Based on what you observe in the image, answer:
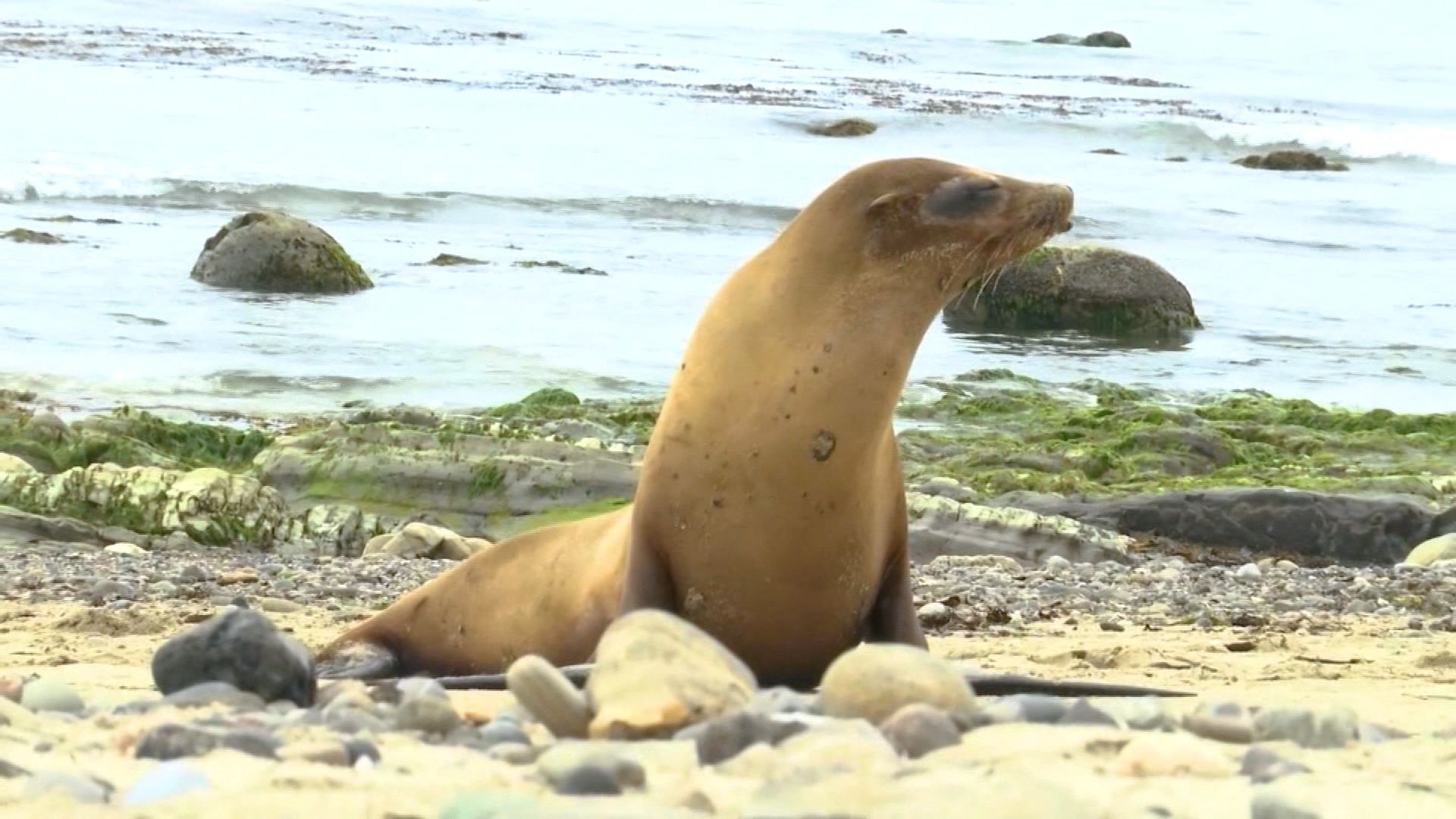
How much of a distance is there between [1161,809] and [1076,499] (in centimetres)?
742

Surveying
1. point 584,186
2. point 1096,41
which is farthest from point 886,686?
point 1096,41

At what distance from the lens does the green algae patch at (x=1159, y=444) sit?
35.4ft

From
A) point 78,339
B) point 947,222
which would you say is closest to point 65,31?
point 78,339

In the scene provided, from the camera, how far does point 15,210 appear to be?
21.8 meters

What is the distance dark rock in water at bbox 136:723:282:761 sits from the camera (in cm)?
305

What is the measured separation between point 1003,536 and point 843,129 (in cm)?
2732

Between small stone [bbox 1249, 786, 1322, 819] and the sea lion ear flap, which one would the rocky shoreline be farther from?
the sea lion ear flap

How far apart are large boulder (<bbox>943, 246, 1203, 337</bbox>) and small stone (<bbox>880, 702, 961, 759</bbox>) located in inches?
574

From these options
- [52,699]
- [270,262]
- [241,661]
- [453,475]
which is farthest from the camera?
[270,262]

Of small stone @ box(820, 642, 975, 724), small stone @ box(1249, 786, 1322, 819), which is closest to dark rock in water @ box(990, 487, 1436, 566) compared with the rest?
→ small stone @ box(820, 642, 975, 724)

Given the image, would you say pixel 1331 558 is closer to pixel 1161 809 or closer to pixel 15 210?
pixel 1161 809

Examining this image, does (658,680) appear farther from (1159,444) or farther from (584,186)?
(584,186)

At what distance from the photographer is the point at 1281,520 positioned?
31.4 ft

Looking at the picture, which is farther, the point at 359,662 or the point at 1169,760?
the point at 359,662
